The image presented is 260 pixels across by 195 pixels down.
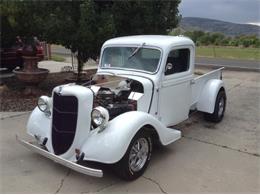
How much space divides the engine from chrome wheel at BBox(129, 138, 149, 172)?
22.9 inches

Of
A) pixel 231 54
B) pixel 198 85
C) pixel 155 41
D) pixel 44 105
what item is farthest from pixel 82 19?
pixel 231 54

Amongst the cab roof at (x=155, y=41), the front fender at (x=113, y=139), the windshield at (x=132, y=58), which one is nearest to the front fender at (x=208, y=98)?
the cab roof at (x=155, y=41)

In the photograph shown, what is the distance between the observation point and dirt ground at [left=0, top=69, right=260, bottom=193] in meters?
4.16

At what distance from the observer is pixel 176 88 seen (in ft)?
18.5

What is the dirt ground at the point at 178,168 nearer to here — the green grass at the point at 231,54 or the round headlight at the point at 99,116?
the round headlight at the point at 99,116

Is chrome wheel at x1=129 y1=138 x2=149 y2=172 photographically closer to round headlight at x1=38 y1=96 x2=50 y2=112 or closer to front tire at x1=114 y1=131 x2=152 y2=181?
front tire at x1=114 y1=131 x2=152 y2=181

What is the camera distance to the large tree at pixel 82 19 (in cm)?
792

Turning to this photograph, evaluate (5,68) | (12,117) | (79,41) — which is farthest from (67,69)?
(12,117)

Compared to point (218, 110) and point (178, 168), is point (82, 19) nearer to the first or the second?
point (218, 110)

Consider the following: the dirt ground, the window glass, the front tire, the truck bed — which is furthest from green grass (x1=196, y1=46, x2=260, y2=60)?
the front tire

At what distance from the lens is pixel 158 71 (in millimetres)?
5305

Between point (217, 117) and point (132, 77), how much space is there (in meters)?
2.34

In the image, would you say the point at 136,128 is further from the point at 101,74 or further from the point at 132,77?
the point at 101,74

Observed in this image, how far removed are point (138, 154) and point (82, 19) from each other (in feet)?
14.5
